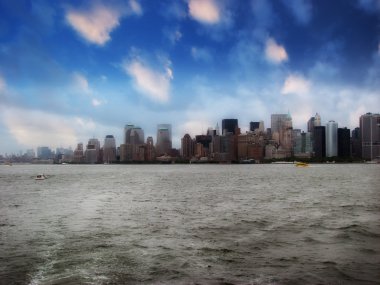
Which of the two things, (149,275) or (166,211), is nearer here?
(149,275)

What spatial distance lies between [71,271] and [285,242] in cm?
1498

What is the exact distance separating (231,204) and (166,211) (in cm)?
1094

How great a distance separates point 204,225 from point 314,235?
9.95m

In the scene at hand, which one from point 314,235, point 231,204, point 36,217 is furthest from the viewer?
point 231,204

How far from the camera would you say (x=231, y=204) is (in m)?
56.8

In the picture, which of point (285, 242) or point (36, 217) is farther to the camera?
point (36, 217)

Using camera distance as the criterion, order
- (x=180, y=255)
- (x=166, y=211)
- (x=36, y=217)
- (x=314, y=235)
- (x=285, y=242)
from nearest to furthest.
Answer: (x=180, y=255) → (x=285, y=242) → (x=314, y=235) → (x=36, y=217) → (x=166, y=211)

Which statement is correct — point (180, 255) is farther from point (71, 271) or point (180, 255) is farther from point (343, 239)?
point (343, 239)

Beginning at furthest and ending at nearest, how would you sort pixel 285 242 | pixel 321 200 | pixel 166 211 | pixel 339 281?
pixel 321 200
pixel 166 211
pixel 285 242
pixel 339 281

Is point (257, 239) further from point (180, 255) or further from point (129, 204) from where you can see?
point (129, 204)

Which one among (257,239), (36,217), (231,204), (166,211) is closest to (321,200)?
(231,204)

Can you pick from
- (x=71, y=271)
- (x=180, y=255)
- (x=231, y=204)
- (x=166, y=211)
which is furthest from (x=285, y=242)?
(x=231, y=204)

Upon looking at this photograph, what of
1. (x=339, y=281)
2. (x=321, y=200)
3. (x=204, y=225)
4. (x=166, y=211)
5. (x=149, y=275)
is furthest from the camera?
(x=321, y=200)

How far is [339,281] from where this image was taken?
2066 centimetres
